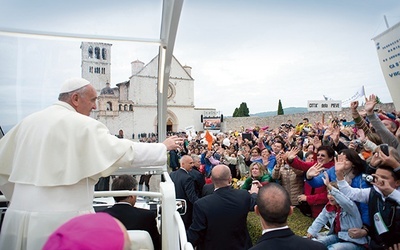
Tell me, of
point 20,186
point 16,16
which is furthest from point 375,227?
point 16,16

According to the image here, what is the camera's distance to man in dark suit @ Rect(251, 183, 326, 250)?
1.95m

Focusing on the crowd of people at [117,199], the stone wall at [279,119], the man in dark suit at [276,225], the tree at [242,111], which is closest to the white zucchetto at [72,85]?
the crowd of people at [117,199]

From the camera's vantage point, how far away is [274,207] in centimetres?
206

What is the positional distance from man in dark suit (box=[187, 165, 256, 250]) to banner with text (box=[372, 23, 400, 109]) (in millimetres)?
2215

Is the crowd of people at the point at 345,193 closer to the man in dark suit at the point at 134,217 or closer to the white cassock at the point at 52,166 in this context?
the man in dark suit at the point at 134,217

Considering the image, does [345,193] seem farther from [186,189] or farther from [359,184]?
[186,189]

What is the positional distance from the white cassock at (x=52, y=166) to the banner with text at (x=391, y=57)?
10.4 ft

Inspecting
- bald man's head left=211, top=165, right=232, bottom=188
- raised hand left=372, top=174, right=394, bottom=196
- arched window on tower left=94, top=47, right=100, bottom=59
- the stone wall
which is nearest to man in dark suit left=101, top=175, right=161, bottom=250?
bald man's head left=211, top=165, right=232, bottom=188

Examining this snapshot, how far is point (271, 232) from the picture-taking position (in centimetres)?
203

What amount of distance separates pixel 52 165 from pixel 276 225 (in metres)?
1.47

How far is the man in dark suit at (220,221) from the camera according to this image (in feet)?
10.8

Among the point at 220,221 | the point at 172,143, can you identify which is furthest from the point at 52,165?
the point at 220,221

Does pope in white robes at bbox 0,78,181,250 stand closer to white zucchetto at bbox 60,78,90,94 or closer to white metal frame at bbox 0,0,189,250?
white zucchetto at bbox 60,78,90,94

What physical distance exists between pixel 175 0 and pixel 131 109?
5.22ft
